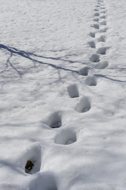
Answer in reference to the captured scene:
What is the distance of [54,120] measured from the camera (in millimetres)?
2059

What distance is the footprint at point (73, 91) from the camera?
249cm

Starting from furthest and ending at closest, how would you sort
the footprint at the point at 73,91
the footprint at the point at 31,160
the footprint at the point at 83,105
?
the footprint at the point at 73,91, the footprint at the point at 83,105, the footprint at the point at 31,160

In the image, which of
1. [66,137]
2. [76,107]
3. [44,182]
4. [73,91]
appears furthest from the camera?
[73,91]

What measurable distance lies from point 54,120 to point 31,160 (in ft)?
1.89

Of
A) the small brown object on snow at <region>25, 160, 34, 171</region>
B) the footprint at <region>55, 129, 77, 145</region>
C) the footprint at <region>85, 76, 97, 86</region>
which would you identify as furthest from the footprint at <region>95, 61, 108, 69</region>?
the small brown object on snow at <region>25, 160, 34, 171</region>

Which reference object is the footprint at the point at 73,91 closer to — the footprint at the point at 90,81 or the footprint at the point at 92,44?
the footprint at the point at 90,81

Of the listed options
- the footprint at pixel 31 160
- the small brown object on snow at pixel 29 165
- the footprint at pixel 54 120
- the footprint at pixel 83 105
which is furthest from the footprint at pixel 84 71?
the small brown object on snow at pixel 29 165

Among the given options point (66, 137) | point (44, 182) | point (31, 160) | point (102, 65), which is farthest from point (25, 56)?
point (44, 182)

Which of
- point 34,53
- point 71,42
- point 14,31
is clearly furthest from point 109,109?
point 14,31

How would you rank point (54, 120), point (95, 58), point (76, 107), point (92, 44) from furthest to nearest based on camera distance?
point (92, 44) < point (95, 58) < point (76, 107) < point (54, 120)

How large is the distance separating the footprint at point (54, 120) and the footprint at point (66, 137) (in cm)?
20

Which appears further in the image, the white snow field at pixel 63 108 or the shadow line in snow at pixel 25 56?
the shadow line in snow at pixel 25 56

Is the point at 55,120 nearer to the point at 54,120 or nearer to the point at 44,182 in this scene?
the point at 54,120

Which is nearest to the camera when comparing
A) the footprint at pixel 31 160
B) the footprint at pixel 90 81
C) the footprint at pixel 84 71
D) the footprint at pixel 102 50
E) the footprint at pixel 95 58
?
the footprint at pixel 31 160
